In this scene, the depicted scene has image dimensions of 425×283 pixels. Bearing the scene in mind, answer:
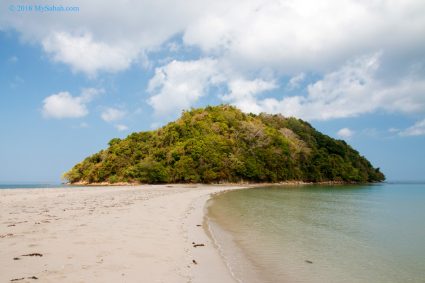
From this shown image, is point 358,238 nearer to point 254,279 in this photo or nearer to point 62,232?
point 254,279

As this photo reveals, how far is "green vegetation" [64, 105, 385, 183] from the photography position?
67500mm

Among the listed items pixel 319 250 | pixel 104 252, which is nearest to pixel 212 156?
pixel 319 250

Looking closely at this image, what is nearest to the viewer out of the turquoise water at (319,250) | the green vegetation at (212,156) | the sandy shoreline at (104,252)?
the sandy shoreline at (104,252)

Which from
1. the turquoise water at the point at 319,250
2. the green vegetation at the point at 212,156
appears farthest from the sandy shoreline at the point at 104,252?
the green vegetation at the point at 212,156

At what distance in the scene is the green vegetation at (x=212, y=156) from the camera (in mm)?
67500

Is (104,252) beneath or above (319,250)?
above

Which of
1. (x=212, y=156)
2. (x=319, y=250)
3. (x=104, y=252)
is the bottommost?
(x=319, y=250)

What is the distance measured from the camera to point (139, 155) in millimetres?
71188

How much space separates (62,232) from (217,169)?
61.1m

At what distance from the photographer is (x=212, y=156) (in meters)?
69.8

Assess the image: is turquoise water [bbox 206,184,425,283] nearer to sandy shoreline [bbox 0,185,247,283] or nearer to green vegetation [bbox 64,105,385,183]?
sandy shoreline [bbox 0,185,247,283]

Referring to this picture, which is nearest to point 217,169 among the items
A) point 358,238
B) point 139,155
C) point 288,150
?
point 139,155

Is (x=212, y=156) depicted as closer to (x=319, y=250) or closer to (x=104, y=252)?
(x=319, y=250)

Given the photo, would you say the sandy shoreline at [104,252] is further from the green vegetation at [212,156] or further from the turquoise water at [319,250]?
the green vegetation at [212,156]
